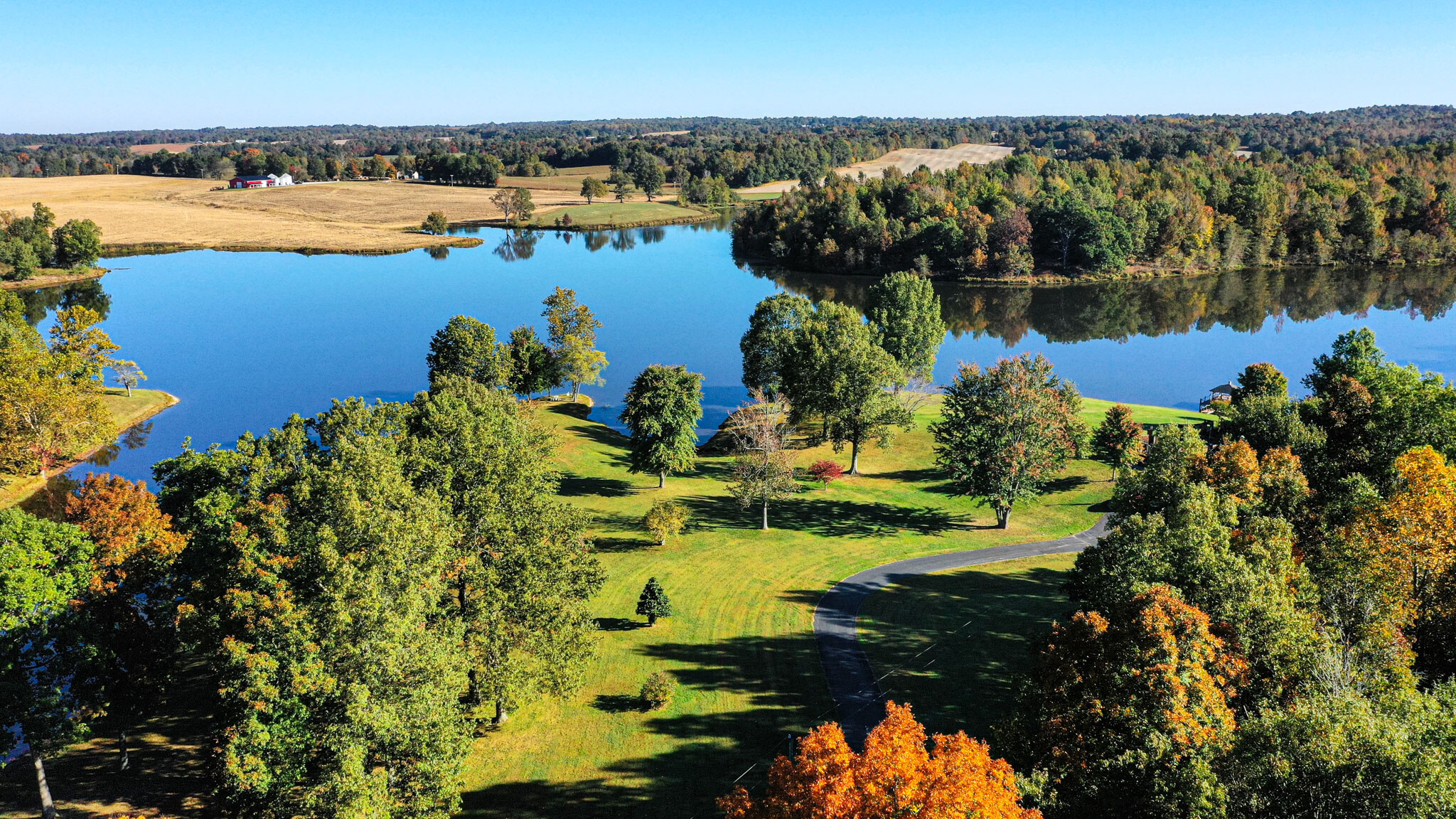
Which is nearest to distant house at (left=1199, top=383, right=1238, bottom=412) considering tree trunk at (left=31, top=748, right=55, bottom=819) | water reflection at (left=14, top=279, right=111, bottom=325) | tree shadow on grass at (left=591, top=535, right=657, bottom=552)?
tree shadow on grass at (left=591, top=535, right=657, bottom=552)

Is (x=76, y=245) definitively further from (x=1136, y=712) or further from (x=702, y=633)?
(x=1136, y=712)

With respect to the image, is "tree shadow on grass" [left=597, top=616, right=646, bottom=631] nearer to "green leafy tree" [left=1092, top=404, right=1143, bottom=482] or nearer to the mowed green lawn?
the mowed green lawn

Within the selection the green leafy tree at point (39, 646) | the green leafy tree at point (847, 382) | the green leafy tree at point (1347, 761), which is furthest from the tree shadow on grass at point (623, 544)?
the green leafy tree at point (1347, 761)

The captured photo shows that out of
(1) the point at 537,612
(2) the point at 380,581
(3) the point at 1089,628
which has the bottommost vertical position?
(1) the point at 537,612

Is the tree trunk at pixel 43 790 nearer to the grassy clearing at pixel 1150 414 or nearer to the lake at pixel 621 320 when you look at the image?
the lake at pixel 621 320

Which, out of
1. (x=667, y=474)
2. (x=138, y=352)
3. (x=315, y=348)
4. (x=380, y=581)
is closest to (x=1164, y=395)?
(x=667, y=474)

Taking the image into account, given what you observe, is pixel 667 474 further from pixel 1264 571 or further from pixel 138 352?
pixel 138 352
